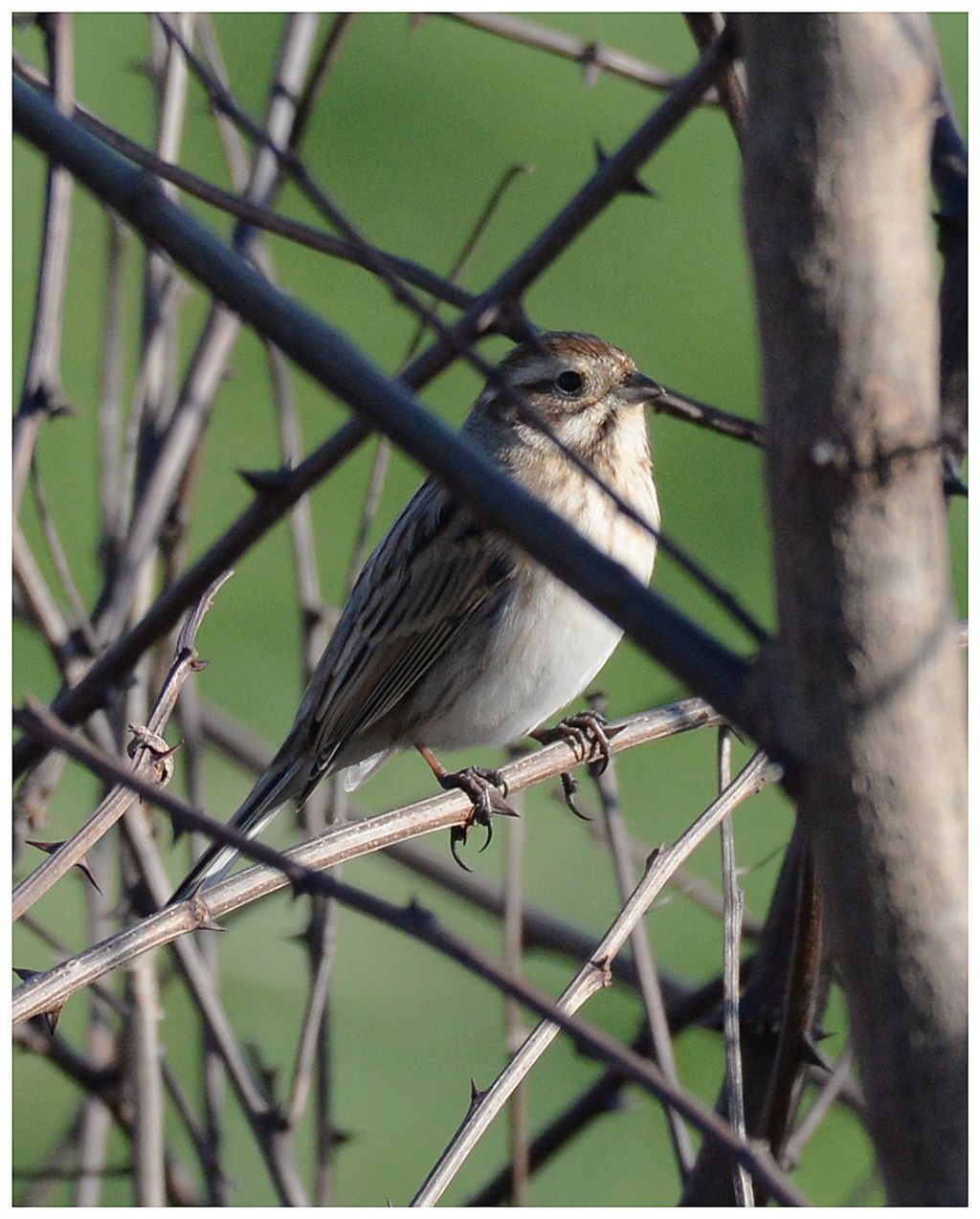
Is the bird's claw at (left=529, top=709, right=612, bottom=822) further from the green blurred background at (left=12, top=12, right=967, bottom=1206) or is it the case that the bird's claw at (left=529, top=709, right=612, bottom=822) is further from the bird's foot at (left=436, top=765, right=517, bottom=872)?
the green blurred background at (left=12, top=12, right=967, bottom=1206)

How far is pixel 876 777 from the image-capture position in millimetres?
1249

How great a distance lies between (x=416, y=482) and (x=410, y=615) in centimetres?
211

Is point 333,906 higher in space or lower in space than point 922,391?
higher

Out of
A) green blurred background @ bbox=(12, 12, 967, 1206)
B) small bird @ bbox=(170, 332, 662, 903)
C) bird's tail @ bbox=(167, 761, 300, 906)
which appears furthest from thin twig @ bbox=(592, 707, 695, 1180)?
green blurred background @ bbox=(12, 12, 967, 1206)

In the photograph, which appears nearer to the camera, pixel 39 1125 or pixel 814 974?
pixel 814 974

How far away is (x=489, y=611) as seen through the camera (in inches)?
164

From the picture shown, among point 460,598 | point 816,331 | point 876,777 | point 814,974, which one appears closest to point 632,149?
point 816,331

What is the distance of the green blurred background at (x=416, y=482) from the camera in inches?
211

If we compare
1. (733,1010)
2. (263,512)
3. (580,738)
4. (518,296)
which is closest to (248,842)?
(263,512)

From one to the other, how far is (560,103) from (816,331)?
20.1 ft

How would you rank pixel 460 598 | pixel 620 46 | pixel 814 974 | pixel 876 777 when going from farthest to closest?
pixel 620 46
pixel 460 598
pixel 814 974
pixel 876 777

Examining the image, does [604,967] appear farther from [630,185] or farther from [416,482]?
[416,482]

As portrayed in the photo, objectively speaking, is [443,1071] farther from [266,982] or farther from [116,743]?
[116,743]

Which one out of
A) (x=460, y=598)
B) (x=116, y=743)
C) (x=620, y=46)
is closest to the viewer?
(x=116, y=743)
